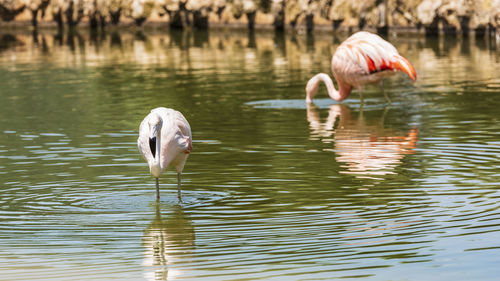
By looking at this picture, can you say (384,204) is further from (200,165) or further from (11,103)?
(11,103)

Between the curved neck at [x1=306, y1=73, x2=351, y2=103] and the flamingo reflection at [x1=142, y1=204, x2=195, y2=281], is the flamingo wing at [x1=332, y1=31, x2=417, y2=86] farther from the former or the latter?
the flamingo reflection at [x1=142, y1=204, x2=195, y2=281]

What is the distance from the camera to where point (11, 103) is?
681 inches

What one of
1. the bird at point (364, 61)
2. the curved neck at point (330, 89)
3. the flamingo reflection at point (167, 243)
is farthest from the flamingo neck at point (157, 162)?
the curved neck at point (330, 89)

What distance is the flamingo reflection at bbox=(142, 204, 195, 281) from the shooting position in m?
6.81

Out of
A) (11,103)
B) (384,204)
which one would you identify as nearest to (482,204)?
(384,204)

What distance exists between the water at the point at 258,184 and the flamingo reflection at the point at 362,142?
3 centimetres

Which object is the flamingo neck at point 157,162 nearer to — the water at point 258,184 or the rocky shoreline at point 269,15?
the water at point 258,184

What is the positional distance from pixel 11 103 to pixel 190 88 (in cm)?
358

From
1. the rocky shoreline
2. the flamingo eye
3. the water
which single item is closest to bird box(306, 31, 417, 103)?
the water

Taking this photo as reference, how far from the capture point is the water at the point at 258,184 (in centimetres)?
693

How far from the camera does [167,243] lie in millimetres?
7723

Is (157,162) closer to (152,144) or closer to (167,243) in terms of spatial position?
(152,144)

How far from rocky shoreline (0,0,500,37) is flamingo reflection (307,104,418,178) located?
717 inches

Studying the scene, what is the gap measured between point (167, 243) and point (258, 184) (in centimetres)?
214
